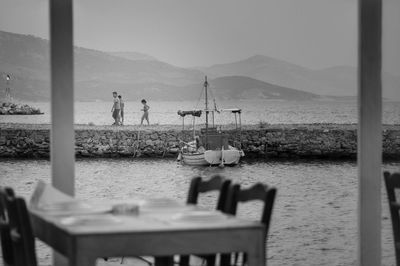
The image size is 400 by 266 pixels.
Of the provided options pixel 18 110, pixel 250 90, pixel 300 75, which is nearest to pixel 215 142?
pixel 18 110

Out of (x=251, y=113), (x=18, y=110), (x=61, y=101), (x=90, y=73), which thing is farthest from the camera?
(x=90, y=73)

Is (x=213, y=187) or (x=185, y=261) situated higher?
(x=213, y=187)

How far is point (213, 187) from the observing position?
8.74 feet

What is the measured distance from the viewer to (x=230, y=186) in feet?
8.21

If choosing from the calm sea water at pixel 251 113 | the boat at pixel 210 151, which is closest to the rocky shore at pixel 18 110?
the calm sea water at pixel 251 113

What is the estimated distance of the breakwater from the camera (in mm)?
33719

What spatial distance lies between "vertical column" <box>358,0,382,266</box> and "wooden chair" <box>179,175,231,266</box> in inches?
31.8

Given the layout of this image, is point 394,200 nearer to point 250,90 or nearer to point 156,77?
point 156,77

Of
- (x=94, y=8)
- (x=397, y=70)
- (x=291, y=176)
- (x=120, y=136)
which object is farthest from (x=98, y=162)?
(x=397, y=70)

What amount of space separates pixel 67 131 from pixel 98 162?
101 ft

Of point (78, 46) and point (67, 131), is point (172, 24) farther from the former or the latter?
point (67, 131)

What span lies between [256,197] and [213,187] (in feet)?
1.08

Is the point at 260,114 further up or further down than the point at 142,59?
further down

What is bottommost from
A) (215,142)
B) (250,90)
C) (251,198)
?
(215,142)
